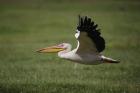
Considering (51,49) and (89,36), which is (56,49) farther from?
(89,36)

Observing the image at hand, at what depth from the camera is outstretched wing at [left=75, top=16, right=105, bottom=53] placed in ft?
32.9

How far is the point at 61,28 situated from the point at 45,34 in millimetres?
2762

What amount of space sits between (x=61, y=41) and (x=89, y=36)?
12.6 m

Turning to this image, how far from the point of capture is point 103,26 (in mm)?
29812

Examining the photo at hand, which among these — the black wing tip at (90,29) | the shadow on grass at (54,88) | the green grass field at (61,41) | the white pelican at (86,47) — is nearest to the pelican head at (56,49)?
the white pelican at (86,47)

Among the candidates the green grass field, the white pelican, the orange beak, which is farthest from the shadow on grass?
the orange beak

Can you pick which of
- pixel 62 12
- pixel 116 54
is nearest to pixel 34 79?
pixel 116 54

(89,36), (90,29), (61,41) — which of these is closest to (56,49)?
(89,36)

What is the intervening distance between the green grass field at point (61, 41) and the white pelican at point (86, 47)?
0.53 metres

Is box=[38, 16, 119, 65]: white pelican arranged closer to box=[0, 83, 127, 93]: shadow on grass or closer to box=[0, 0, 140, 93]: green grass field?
box=[0, 0, 140, 93]: green grass field

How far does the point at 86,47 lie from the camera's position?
10914 millimetres

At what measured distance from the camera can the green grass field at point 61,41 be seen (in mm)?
10727

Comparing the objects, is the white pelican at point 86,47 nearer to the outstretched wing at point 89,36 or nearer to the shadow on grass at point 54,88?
the outstretched wing at point 89,36

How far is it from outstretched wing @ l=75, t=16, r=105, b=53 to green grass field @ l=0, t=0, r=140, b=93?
0.83m
